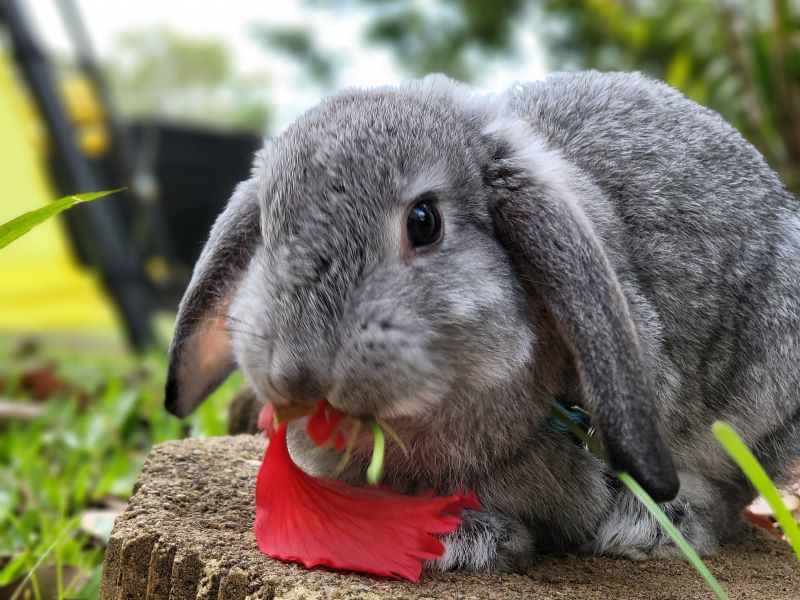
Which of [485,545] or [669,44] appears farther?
[669,44]

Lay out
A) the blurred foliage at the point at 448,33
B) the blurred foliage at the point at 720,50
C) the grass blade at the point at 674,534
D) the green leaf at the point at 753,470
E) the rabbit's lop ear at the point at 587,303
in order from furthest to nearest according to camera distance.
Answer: the blurred foliage at the point at 448,33
the blurred foliage at the point at 720,50
the rabbit's lop ear at the point at 587,303
the grass blade at the point at 674,534
the green leaf at the point at 753,470

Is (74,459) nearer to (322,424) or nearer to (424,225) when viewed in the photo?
(322,424)

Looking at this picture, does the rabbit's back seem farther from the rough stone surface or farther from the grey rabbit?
the rough stone surface

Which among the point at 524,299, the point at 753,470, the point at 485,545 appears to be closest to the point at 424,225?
the point at 524,299

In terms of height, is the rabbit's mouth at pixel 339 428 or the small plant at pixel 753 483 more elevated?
the rabbit's mouth at pixel 339 428

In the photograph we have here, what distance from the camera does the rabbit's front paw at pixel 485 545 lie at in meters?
2.10

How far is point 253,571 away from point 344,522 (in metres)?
0.24

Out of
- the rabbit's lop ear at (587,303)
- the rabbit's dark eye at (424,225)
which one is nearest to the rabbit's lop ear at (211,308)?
the rabbit's dark eye at (424,225)

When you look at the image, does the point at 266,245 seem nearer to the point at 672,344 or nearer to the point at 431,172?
the point at 431,172

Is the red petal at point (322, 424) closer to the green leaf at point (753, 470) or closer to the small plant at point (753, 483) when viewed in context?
the small plant at point (753, 483)

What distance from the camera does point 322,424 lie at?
2.05 metres

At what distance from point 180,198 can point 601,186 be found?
12.1 m

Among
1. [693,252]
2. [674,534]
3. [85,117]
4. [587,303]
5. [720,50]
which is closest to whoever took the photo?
[674,534]

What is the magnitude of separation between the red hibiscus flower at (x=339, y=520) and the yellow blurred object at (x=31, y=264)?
7655 millimetres
